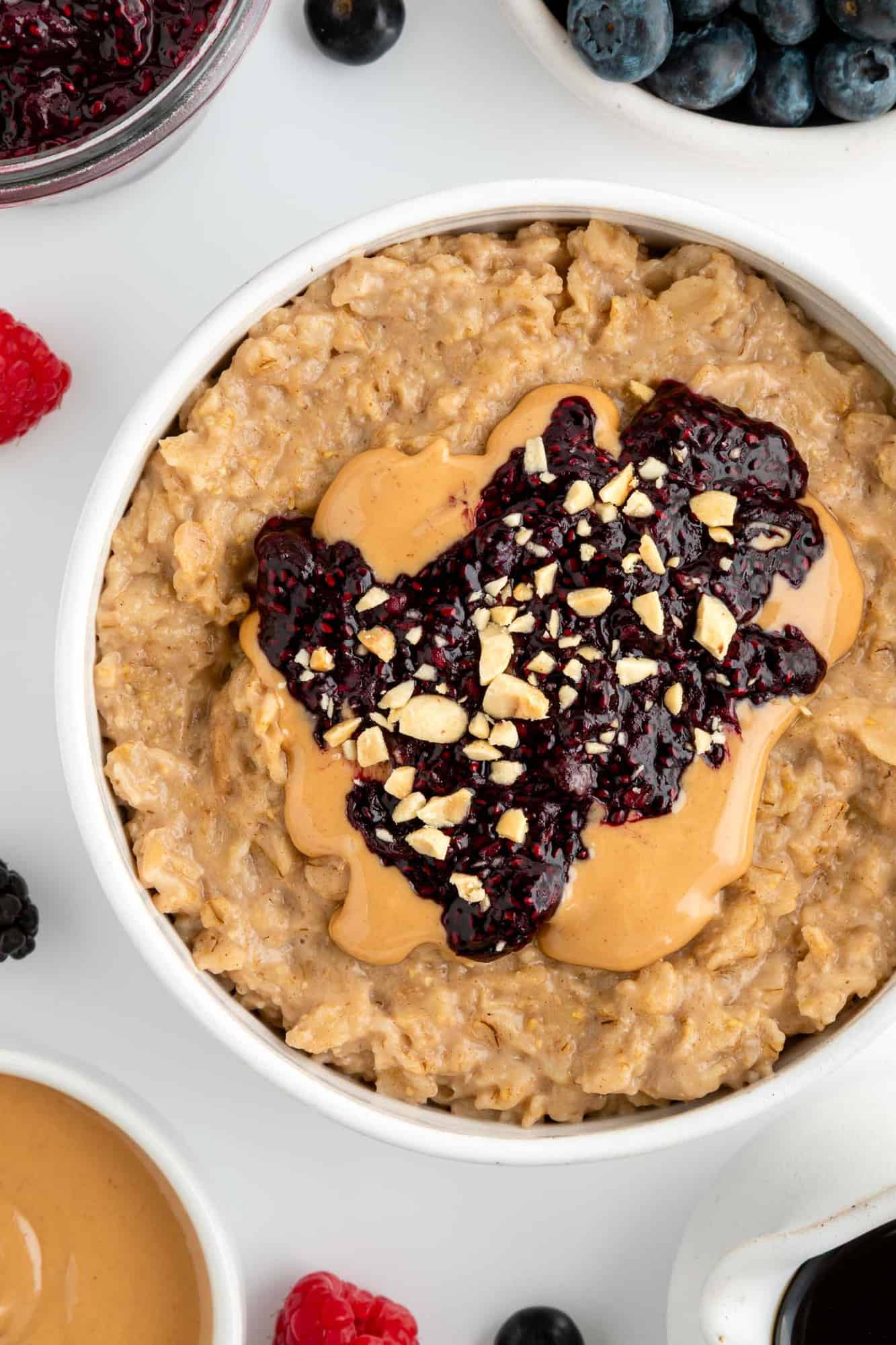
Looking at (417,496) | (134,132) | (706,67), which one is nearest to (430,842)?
(417,496)

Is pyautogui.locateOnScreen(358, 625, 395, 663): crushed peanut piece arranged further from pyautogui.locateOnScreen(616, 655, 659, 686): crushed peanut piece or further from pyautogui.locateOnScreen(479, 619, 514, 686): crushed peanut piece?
pyautogui.locateOnScreen(616, 655, 659, 686): crushed peanut piece

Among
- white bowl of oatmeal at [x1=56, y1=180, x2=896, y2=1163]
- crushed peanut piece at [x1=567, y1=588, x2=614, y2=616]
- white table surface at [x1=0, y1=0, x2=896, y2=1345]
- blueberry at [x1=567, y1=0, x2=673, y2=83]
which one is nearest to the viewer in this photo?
crushed peanut piece at [x1=567, y1=588, x2=614, y2=616]

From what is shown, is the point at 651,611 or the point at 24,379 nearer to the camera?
the point at 651,611

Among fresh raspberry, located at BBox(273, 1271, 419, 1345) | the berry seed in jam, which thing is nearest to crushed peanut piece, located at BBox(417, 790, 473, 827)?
the berry seed in jam

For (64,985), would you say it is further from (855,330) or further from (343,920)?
(855,330)

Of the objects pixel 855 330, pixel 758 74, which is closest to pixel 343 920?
pixel 855 330

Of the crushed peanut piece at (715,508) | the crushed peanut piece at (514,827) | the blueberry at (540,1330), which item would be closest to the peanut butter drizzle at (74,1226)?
the blueberry at (540,1330)

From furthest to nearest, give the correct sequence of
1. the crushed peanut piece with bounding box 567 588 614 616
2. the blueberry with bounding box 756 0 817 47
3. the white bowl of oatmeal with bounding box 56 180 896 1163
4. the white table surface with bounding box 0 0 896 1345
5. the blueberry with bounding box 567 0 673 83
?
1. the white table surface with bounding box 0 0 896 1345
2. the blueberry with bounding box 756 0 817 47
3. the blueberry with bounding box 567 0 673 83
4. the white bowl of oatmeal with bounding box 56 180 896 1163
5. the crushed peanut piece with bounding box 567 588 614 616

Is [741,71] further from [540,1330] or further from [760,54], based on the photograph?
[540,1330]
